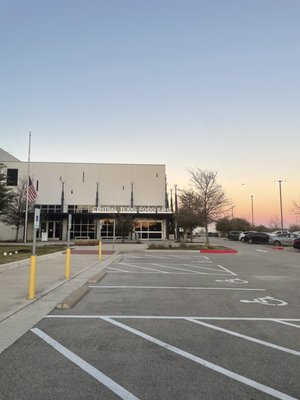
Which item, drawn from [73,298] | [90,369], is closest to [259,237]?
[73,298]

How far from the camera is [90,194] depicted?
5634cm

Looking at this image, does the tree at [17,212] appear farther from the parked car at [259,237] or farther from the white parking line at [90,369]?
the white parking line at [90,369]

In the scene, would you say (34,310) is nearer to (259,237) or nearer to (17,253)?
(17,253)

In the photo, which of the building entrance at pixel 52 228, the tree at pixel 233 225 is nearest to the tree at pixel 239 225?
the tree at pixel 233 225

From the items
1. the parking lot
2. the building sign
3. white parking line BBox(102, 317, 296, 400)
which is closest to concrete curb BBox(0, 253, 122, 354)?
the parking lot

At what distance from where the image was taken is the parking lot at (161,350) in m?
4.18

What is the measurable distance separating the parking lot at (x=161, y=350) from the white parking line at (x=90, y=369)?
0.4 inches

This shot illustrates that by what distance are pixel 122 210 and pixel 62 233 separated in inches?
364

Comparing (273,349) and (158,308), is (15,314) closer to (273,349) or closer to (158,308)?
(158,308)

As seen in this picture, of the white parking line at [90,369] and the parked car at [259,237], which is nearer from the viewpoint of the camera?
the white parking line at [90,369]

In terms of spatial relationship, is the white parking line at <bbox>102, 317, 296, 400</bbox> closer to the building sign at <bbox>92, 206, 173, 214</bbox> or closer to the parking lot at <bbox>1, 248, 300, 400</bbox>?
the parking lot at <bbox>1, 248, 300, 400</bbox>

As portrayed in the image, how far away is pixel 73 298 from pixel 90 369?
15.1ft

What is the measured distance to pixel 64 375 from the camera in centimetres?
452

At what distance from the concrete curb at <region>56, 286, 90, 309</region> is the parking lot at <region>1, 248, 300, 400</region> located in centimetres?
22
